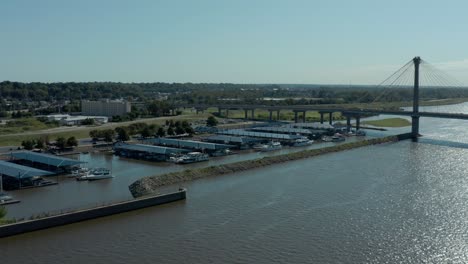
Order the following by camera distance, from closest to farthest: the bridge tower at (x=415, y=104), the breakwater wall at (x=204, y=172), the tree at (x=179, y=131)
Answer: the breakwater wall at (x=204, y=172) < the tree at (x=179, y=131) < the bridge tower at (x=415, y=104)

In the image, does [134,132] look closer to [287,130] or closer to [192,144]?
[192,144]

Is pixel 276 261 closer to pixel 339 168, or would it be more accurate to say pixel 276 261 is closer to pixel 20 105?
pixel 339 168

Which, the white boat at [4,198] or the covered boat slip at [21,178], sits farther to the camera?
the covered boat slip at [21,178]

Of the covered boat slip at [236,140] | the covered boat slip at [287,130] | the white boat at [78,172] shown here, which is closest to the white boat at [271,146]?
the covered boat slip at [236,140]

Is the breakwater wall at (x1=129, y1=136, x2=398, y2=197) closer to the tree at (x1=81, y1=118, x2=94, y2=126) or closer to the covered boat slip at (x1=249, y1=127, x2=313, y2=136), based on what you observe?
the covered boat slip at (x1=249, y1=127, x2=313, y2=136)

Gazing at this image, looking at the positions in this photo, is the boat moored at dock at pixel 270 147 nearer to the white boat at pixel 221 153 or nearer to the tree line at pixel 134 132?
the white boat at pixel 221 153

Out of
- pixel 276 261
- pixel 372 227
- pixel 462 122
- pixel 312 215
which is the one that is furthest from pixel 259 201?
pixel 462 122
